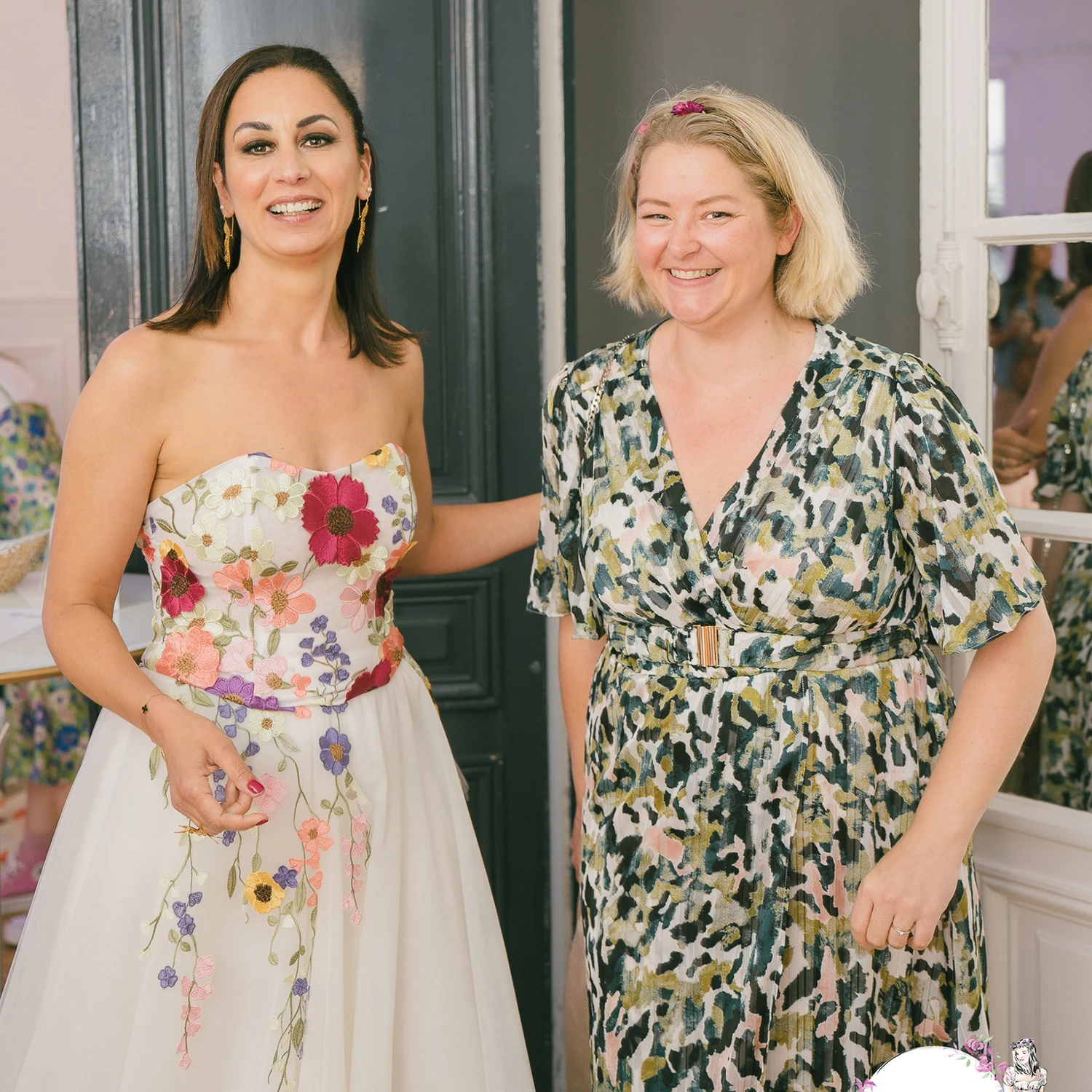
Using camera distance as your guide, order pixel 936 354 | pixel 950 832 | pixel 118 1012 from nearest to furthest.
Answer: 1. pixel 950 832
2. pixel 118 1012
3. pixel 936 354

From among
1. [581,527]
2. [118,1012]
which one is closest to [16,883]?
[118,1012]

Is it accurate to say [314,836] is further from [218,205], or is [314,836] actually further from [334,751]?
[218,205]

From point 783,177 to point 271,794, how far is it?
101cm

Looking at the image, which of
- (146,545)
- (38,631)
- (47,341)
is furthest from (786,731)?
(47,341)

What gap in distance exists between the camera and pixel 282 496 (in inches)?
64.7

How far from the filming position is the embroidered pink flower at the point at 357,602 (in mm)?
1717

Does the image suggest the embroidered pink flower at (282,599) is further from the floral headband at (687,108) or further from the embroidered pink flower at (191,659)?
the floral headband at (687,108)

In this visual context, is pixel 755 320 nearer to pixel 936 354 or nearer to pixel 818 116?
pixel 936 354

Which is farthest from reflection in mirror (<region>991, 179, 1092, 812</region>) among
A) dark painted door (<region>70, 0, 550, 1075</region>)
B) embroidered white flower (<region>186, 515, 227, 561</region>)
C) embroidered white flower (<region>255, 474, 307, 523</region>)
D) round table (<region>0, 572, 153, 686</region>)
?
round table (<region>0, 572, 153, 686</region>)

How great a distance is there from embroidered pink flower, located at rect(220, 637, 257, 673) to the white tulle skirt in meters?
0.10

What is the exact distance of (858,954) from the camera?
157cm

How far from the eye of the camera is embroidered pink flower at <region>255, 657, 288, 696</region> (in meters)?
1.65

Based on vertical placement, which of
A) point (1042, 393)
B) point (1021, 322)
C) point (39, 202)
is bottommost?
point (1042, 393)

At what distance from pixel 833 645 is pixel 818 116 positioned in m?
1.26
